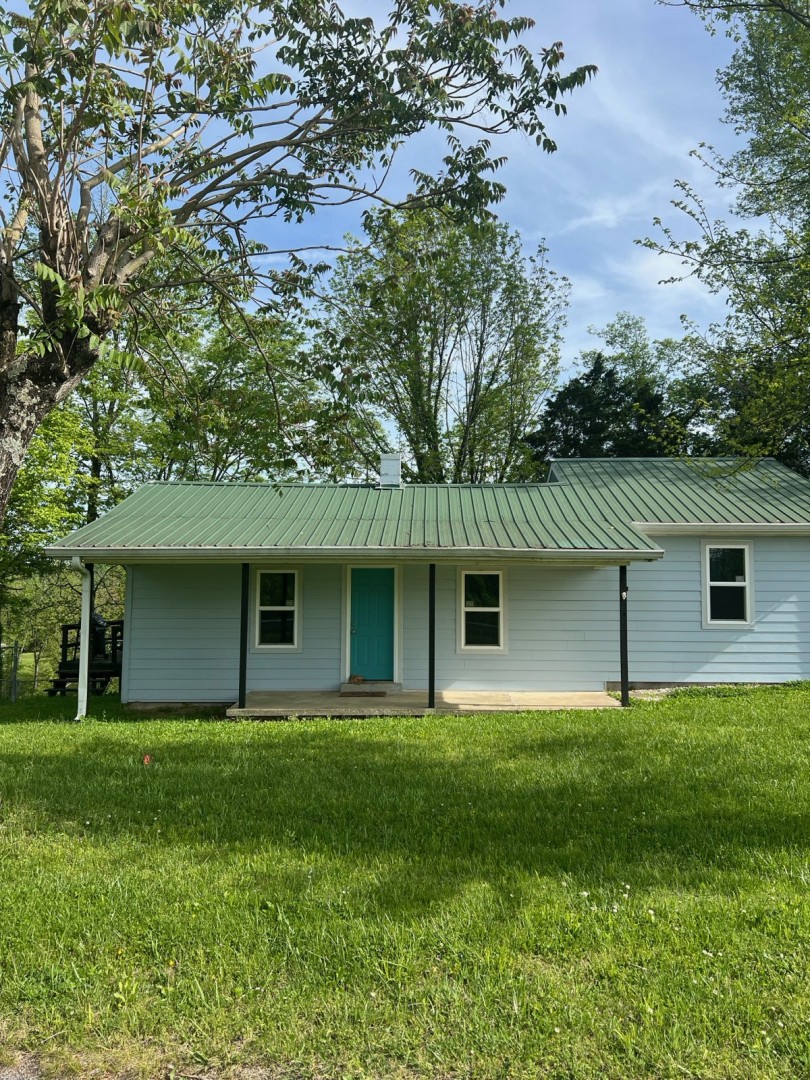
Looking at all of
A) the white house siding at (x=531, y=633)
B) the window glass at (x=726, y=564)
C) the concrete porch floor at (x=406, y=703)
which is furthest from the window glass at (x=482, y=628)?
the window glass at (x=726, y=564)

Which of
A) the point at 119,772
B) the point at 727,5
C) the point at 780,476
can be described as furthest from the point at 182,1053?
the point at 780,476

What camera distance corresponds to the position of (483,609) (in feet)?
41.0

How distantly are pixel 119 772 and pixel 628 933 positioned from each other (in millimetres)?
5395

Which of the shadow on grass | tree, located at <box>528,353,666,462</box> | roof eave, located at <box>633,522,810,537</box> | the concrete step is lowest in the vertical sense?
the shadow on grass

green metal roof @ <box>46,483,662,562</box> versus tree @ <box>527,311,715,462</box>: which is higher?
tree @ <box>527,311,715,462</box>

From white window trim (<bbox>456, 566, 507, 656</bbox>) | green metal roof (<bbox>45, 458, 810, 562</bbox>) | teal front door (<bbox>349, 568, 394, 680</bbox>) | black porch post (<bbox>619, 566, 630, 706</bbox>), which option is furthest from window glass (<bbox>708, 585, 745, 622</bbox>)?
teal front door (<bbox>349, 568, 394, 680</bbox>)

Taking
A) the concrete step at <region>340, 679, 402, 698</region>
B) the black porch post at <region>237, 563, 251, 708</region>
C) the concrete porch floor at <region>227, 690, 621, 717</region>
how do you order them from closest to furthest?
1. the concrete porch floor at <region>227, 690, 621, 717</region>
2. the black porch post at <region>237, 563, 251, 708</region>
3. the concrete step at <region>340, 679, 402, 698</region>

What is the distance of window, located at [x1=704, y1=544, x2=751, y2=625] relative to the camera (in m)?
12.6

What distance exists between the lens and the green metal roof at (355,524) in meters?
11.0

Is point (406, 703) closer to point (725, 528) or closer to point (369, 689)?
point (369, 689)

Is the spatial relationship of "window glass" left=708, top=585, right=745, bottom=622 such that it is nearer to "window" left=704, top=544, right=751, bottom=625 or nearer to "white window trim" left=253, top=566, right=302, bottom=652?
"window" left=704, top=544, right=751, bottom=625

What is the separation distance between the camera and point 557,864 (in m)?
4.39

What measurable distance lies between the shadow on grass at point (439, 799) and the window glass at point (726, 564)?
451 centimetres

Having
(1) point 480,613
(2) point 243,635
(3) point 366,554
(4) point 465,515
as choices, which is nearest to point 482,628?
(1) point 480,613
